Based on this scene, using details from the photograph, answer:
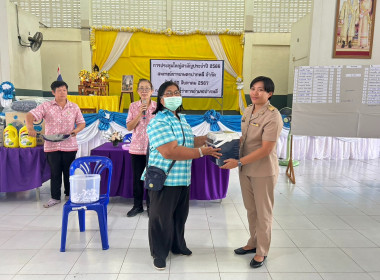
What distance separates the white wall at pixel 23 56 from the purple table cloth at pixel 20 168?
4844mm

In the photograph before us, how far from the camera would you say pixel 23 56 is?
784cm

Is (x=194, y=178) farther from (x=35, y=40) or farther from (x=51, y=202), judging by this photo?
(x=35, y=40)

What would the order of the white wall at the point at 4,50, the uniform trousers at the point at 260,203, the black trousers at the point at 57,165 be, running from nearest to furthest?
the uniform trousers at the point at 260,203 → the black trousers at the point at 57,165 → the white wall at the point at 4,50

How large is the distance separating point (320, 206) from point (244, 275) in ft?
6.04

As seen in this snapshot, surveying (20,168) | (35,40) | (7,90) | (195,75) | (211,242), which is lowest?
(211,242)

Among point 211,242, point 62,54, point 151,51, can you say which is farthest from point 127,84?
point 211,242

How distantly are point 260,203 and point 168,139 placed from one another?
0.80 m

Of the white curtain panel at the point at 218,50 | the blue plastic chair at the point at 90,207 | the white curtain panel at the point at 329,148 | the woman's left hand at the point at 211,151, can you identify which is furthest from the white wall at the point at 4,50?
the woman's left hand at the point at 211,151

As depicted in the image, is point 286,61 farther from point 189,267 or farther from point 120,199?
point 189,267

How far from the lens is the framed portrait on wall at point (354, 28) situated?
4074 mm

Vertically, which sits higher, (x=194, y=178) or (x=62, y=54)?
(x=62, y=54)

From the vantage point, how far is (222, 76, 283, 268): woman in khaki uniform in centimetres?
187

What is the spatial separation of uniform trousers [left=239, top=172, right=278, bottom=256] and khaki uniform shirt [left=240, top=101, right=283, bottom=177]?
0.06 meters

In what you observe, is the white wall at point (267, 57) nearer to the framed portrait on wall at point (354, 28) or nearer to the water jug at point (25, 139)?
the framed portrait on wall at point (354, 28)
